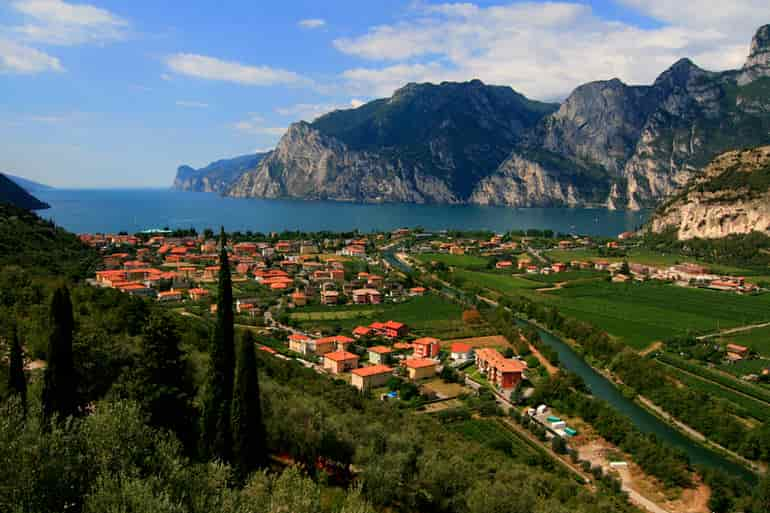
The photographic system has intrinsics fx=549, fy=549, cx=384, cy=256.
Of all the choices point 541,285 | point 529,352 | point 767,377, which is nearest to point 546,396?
point 529,352

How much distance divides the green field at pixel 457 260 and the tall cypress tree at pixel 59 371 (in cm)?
6145

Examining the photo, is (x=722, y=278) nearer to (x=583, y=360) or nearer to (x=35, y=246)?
(x=583, y=360)

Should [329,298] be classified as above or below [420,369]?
above

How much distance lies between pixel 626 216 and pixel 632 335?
5625 inches

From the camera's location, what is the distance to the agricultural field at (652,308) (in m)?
42.6

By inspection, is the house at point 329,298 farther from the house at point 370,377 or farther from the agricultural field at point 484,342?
the house at point 370,377

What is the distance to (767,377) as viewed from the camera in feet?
102

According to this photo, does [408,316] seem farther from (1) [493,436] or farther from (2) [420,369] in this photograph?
(1) [493,436]

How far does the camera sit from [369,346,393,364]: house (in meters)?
34.3

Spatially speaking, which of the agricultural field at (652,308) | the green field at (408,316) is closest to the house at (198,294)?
the green field at (408,316)

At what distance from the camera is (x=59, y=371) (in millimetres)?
12617

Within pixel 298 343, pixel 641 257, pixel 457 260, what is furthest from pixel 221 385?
pixel 641 257

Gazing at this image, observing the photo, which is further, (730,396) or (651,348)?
(651,348)

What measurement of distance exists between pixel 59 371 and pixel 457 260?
68411 mm
